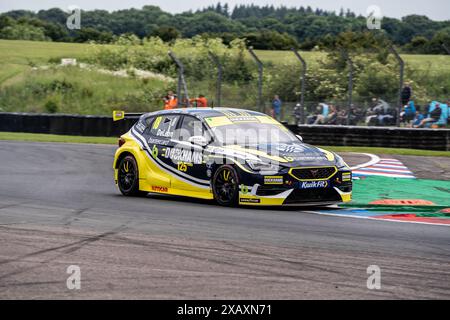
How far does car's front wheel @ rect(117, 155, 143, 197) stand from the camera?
14.4 metres

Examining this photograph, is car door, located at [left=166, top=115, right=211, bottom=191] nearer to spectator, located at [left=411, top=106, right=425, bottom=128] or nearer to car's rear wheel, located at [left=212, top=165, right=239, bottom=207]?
car's rear wheel, located at [left=212, top=165, right=239, bottom=207]

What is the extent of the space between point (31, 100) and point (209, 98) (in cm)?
1396

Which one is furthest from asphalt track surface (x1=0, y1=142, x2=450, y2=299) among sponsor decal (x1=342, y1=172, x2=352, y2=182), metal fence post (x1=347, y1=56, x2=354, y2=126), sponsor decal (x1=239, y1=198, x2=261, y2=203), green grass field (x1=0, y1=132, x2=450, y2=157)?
metal fence post (x1=347, y1=56, x2=354, y2=126)

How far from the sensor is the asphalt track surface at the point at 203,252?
22.7 feet

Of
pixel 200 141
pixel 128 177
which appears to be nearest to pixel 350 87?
pixel 128 177

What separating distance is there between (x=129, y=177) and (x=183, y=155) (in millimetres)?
1365

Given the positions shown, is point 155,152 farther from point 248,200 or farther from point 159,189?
point 248,200

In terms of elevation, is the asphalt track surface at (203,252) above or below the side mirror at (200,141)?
below

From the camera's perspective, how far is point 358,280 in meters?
7.32

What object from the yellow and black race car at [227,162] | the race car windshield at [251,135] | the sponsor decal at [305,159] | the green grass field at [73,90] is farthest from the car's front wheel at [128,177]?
the green grass field at [73,90]

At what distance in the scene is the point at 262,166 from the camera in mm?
12391

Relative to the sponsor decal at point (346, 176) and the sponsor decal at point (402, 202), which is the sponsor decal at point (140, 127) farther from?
the sponsor decal at point (402, 202)

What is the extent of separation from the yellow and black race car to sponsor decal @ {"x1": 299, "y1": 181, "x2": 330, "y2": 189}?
13mm
